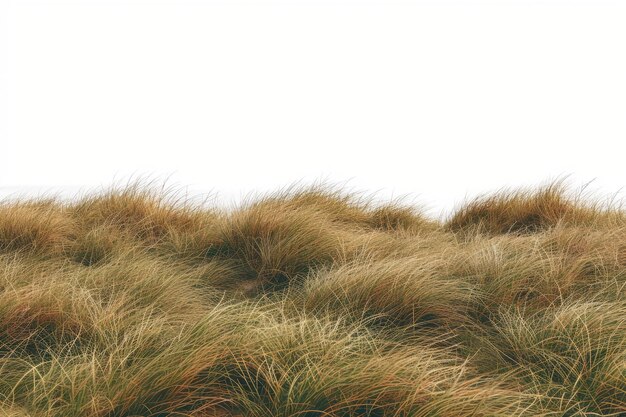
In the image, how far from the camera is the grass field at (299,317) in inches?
55.7

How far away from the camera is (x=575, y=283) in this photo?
248cm

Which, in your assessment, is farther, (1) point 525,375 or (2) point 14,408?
(1) point 525,375

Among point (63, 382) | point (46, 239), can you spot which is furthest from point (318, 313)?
point (46, 239)

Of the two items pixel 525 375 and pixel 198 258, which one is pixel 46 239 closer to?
pixel 198 258

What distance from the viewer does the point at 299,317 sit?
190 centimetres

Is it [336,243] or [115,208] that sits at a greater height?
[336,243]

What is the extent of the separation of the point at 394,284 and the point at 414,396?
3.11 ft

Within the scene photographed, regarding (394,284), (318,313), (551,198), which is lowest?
(318,313)

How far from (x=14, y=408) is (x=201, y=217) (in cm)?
283

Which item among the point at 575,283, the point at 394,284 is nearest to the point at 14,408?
the point at 394,284

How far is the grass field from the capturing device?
142cm

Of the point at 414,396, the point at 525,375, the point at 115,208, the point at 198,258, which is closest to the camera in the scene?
the point at 414,396

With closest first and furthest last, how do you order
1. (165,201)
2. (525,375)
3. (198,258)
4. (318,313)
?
(525,375), (318,313), (198,258), (165,201)

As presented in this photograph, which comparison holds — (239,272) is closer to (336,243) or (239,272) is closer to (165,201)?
(336,243)
